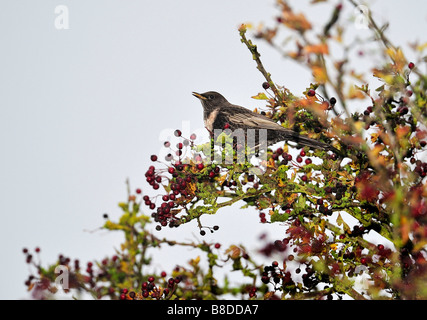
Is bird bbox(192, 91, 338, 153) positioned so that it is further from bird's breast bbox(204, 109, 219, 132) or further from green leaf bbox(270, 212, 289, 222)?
green leaf bbox(270, 212, 289, 222)

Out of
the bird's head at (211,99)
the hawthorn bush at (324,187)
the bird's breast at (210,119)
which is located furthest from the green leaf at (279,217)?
the bird's head at (211,99)

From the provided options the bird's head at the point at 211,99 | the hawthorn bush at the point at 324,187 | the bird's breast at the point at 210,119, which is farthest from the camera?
the bird's head at the point at 211,99

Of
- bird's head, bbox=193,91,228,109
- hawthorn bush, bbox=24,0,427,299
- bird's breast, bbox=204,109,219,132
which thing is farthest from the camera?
bird's head, bbox=193,91,228,109

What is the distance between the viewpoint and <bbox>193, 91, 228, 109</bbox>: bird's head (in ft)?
23.5

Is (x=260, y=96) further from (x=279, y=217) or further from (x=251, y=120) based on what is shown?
(x=279, y=217)

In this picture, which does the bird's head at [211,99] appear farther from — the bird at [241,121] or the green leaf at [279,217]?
the green leaf at [279,217]

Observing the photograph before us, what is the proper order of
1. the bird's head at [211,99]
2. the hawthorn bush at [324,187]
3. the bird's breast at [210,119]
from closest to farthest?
1. the hawthorn bush at [324,187]
2. the bird's breast at [210,119]
3. the bird's head at [211,99]

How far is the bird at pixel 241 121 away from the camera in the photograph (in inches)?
178

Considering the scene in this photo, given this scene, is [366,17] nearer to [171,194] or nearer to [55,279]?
[171,194]

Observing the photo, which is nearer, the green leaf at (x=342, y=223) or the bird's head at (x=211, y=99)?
the green leaf at (x=342, y=223)

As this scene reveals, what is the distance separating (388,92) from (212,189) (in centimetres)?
189

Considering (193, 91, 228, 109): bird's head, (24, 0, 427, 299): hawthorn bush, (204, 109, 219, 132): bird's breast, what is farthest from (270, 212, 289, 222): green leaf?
(193, 91, 228, 109): bird's head

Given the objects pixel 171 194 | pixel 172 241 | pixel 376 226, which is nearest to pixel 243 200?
pixel 171 194
